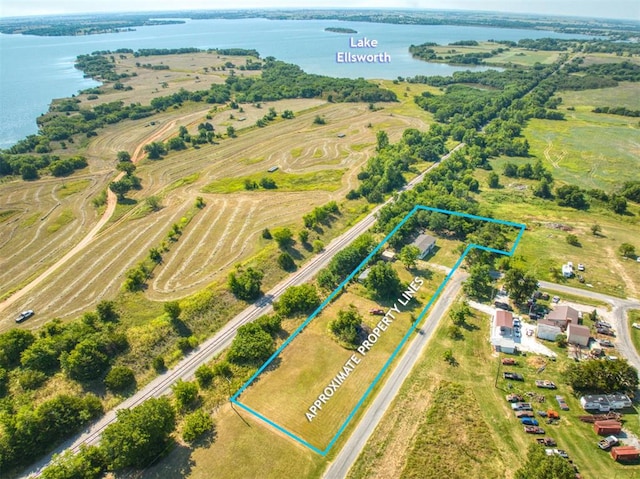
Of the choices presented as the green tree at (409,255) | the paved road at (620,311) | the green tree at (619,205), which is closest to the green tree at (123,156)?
the green tree at (409,255)

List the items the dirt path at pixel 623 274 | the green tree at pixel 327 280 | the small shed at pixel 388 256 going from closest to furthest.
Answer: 1. the dirt path at pixel 623 274
2. the green tree at pixel 327 280
3. the small shed at pixel 388 256

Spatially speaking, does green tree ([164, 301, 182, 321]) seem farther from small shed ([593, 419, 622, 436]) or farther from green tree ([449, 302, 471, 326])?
small shed ([593, 419, 622, 436])

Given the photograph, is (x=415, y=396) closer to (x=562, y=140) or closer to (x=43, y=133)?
(x=562, y=140)

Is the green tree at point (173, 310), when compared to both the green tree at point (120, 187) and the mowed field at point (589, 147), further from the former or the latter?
the mowed field at point (589, 147)

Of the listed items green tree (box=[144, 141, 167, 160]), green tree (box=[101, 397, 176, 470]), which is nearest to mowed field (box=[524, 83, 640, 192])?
green tree (box=[101, 397, 176, 470])

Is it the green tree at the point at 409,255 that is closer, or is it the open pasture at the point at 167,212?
the open pasture at the point at 167,212

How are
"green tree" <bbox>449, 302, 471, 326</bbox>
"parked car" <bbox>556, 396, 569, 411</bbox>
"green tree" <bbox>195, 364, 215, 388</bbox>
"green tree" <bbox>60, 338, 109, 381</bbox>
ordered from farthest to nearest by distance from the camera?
"green tree" <bbox>449, 302, 471, 326</bbox>
"green tree" <bbox>60, 338, 109, 381</bbox>
"green tree" <bbox>195, 364, 215, 388</bbox>
"parked car" <bbox>556, 396, 569, 411</bbox>
